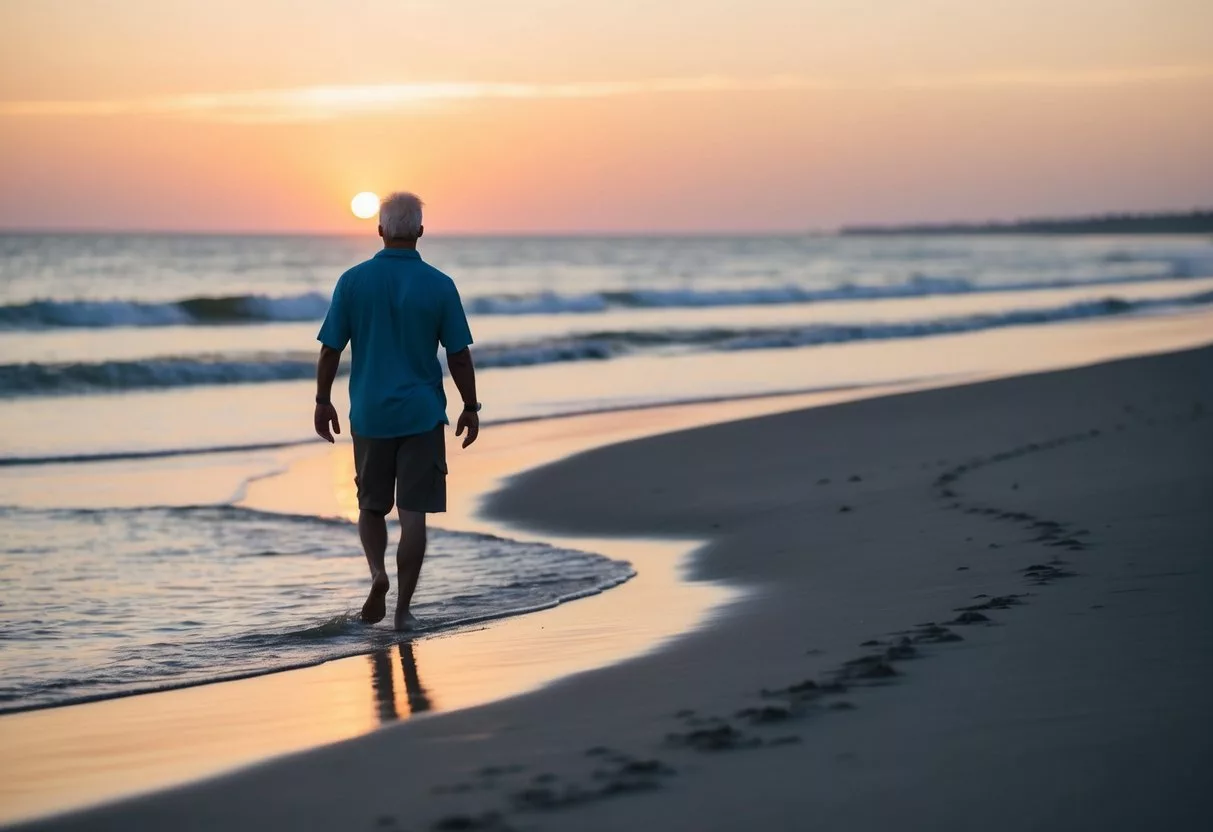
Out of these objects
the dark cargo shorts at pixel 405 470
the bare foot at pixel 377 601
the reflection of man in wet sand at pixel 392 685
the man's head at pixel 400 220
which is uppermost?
the man's head at pixel 400 220

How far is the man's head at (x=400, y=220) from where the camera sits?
602 cm

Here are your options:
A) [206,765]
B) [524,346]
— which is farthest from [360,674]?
[524,346]

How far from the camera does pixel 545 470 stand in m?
11.6

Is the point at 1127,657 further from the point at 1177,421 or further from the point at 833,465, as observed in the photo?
the point at 1177,421

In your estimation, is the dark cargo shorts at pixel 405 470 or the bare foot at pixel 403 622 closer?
the dark cargo shorts at pixel 405 470

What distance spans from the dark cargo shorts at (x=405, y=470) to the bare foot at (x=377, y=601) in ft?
0.99

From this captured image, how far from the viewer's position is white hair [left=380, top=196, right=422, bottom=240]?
6020 mm

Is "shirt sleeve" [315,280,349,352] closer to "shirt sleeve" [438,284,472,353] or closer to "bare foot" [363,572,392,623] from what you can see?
"shirt sleeve" [438,284,472,353]

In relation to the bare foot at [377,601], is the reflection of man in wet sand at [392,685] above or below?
below

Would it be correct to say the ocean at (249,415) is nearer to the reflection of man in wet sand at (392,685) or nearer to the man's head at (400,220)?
the reflection of man in wet sand at (392,685)

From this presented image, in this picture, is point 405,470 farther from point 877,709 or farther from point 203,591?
point 877,709

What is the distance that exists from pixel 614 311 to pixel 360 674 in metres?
35.8

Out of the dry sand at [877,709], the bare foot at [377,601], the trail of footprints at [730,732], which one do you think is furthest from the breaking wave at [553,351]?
the trail of footprints at [730,732]

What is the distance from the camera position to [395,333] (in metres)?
5.99
